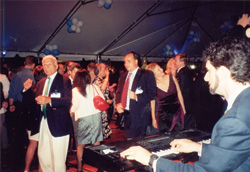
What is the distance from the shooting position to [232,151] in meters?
0.94

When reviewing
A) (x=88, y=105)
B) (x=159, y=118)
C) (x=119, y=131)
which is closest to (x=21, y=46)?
(x=119, y=131)

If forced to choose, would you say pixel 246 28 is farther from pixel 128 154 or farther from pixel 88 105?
pixel 88 105

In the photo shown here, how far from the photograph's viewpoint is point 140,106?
2982mm

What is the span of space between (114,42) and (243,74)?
7376mm

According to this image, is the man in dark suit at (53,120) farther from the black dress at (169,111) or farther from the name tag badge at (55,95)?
the black dress at (169,111)

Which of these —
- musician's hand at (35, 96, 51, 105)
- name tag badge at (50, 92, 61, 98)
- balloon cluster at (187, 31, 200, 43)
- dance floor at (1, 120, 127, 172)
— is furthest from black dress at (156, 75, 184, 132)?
balloon cluster at (187, 31, 200, 43)

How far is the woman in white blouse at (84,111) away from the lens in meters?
3.30

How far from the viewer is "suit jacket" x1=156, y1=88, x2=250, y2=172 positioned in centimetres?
94

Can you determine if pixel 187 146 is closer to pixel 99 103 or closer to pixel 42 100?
pixel 42 100

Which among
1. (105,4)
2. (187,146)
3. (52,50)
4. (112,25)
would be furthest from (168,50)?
(187,146)

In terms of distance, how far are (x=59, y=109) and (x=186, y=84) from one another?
2174 millimetres

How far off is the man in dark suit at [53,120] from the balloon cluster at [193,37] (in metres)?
7.97

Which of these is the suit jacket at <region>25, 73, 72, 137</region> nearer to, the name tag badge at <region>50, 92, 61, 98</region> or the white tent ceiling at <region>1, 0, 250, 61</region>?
the name tag badge at <region>50, 92, 61, 98</region>

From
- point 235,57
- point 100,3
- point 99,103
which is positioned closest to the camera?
point 235,57
